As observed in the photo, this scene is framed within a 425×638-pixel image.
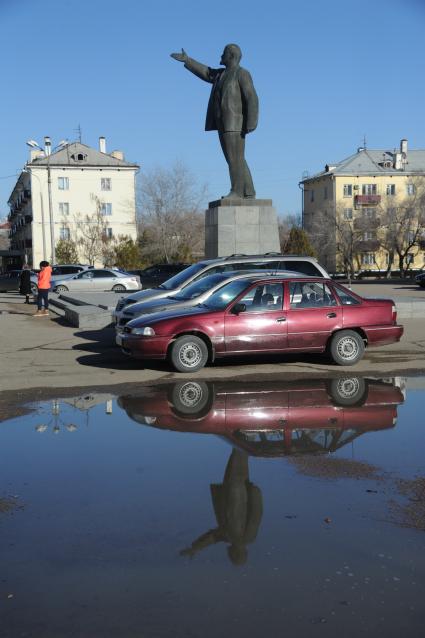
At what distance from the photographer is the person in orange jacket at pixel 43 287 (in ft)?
73.4

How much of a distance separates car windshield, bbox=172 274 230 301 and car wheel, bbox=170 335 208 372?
1.99 metres

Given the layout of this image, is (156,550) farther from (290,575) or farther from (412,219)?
(412,219)

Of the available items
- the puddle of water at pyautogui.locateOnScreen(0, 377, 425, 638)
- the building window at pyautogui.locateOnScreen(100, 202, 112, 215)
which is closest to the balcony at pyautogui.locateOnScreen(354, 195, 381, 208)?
the building window at pyautogui.locateOnScreen(100, 202, 112, 215)

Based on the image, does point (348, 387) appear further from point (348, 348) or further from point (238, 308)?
point (238, 308)

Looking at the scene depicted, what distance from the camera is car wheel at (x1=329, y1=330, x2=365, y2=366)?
472 inches

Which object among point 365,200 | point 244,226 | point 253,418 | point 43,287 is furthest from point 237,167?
point 365,200

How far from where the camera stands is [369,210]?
262 feet

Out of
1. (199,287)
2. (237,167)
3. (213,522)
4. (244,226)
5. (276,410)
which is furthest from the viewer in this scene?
(237,167)

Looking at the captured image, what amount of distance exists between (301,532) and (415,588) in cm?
97

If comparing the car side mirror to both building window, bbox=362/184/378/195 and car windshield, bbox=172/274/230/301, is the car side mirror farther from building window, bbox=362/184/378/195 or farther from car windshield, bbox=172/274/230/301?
building window, bbox=362/184/378/195

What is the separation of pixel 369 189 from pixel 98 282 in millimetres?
60150

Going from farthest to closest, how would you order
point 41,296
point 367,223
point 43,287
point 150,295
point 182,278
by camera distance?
point 367,223 < point 41,296 < point 43,287 < point 182,278 < point 150,295

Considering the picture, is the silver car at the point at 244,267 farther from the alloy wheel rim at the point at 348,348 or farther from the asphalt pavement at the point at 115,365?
the alloy wheel rim at the point at 348,348

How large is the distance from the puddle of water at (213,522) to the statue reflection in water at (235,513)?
1 centimetres
